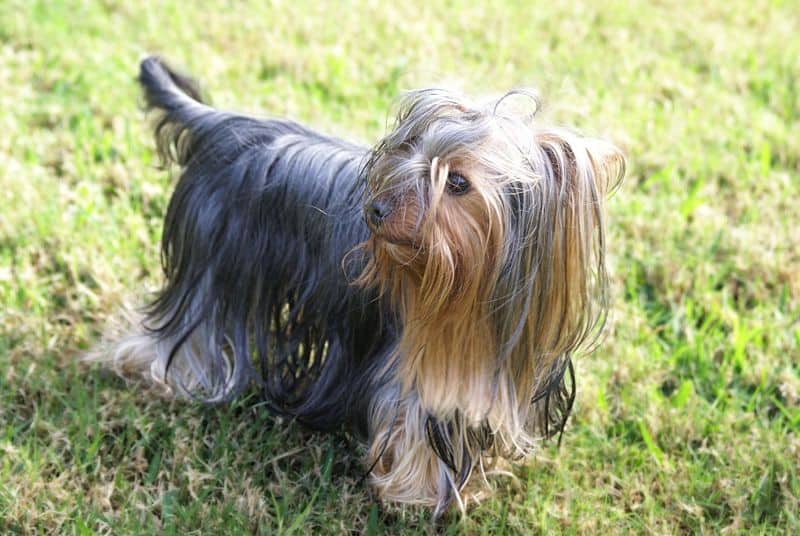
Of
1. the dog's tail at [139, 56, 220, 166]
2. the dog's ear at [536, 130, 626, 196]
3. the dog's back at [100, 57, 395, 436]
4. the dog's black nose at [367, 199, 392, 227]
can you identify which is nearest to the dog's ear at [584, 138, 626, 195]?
the dog's ear at [536, 130, 626, 196]

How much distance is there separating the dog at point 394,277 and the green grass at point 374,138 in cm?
18

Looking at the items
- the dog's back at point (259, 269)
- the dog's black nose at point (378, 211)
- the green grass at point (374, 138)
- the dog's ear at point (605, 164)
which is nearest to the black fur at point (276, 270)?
the dog's back at point (259, 269)

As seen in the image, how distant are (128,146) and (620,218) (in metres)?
2.14

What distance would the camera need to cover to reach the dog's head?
209 centimetres

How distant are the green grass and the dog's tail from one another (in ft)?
2.09

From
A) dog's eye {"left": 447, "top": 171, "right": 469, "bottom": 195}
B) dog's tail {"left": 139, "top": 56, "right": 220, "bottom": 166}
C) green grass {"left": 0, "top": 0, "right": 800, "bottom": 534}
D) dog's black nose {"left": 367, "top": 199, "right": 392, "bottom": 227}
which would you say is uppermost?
dog's eye {"left": 447, "top": 171, "right": 469, "bottom": 195}

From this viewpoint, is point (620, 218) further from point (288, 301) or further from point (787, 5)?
point (787, 5)

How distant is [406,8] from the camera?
19.1ft


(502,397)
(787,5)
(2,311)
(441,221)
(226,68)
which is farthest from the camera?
(787,5)

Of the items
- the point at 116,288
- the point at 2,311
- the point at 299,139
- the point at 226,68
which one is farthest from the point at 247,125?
the point at 226,68

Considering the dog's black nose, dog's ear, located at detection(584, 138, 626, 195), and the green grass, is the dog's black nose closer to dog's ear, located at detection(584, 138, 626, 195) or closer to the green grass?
dog's ear, located at detection(584, 138, 626, 195)

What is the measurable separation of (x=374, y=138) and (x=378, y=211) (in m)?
2.40

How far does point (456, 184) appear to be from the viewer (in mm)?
2098

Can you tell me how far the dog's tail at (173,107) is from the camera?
308 cm
